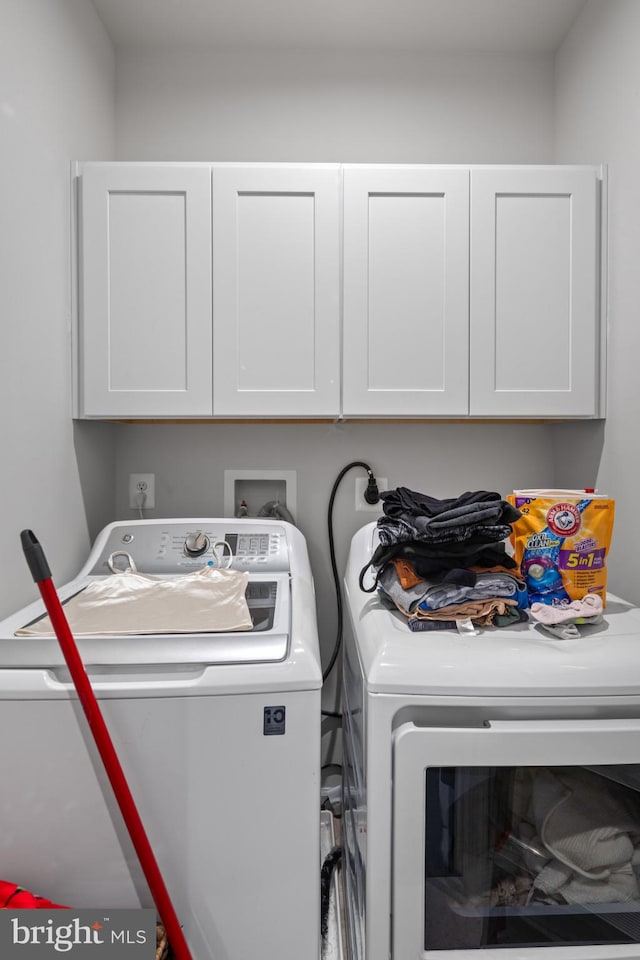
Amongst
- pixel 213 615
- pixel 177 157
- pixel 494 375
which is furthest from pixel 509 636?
pixel 177 157

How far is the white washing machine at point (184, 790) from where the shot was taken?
3.25ft

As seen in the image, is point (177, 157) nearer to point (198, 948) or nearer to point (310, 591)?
point (310, 591)

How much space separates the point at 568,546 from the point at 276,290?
1048 millimetres

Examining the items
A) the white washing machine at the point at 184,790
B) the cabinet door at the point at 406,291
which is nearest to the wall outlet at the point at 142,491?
the cabinet door at the point at 406,291

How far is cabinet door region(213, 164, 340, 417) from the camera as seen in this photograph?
1.60m

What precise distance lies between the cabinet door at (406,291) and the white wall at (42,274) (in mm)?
798

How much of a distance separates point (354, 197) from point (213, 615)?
1.22 meters

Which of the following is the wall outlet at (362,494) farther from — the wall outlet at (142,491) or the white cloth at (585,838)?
the white cloth at (585,838)

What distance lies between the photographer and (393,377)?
5.39ft

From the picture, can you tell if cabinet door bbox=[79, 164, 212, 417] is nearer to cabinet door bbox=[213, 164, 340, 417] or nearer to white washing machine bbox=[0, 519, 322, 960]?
cabinet door bbox=[213, 164, 340, 417]

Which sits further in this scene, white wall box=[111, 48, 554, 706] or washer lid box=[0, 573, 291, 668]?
white wall box=[111, 48, 554, 706]

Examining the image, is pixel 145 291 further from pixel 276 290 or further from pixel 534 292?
pixel 534 292

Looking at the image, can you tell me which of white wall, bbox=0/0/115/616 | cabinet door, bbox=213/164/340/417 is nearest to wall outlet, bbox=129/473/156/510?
white wall, bbox=0/0/115/616

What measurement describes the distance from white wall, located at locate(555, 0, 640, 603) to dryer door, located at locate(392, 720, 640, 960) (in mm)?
615
